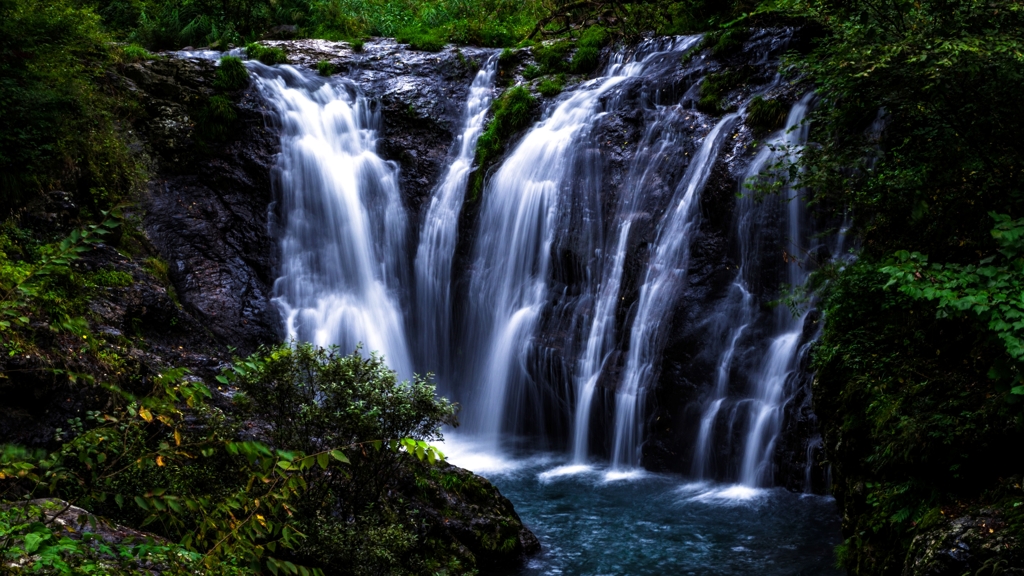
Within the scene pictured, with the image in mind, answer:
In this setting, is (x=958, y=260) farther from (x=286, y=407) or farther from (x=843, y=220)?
(x=286, y=407)

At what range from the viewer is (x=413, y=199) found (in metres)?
13.9

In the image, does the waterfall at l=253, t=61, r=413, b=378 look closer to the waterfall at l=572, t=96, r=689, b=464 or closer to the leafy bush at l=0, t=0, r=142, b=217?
the leafy bush at l=0, t=0, r=142, b=217

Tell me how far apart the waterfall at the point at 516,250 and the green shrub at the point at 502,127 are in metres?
0.39

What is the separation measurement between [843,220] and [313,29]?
580 inches

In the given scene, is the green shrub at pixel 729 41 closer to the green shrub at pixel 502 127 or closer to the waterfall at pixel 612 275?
the waterfall at pixel 612 275

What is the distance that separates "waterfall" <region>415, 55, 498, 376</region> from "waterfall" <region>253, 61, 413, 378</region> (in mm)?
390

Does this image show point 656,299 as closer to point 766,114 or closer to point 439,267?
point 766,114

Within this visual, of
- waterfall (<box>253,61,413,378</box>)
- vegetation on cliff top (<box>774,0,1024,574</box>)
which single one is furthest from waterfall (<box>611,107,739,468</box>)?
waterfall (<box>253,61,413,378</box>)

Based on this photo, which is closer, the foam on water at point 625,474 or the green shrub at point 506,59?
the foam on water at point 625,474

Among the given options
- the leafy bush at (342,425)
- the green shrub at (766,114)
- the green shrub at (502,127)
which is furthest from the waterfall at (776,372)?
the green shrub at (502,127)

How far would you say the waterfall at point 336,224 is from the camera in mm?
12625

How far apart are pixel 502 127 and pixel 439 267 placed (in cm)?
307

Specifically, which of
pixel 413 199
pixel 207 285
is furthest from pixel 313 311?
pixel 413 199

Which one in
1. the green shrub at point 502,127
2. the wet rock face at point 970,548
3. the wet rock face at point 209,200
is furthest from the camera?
the green shrub at point 502,127
